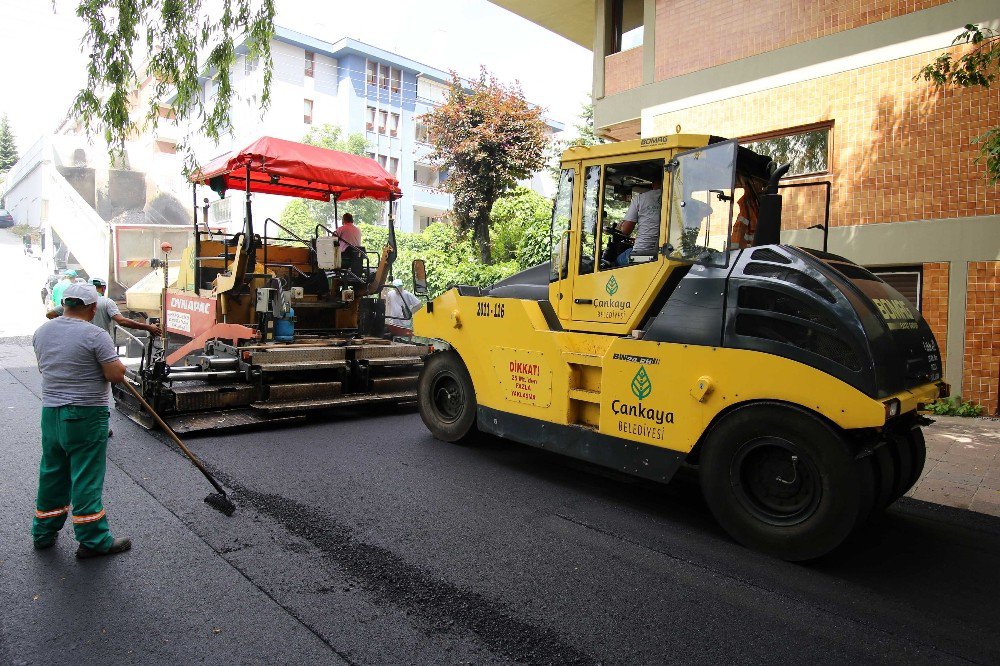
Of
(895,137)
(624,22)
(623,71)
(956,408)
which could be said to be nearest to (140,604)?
(956,408)

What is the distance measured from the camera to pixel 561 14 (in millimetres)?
14031

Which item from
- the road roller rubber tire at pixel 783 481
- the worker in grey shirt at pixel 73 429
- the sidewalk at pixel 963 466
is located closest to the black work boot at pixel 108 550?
the worker in grey shirt at pixel 73 429

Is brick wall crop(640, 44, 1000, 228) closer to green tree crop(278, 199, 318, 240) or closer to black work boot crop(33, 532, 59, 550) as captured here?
black work boot crop(33, 532, 59, 550)

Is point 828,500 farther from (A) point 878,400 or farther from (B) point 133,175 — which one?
(B) point 133,175

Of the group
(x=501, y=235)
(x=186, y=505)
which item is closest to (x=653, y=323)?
(x=186, y=505)

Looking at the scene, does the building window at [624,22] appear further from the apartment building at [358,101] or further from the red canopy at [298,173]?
the apartment building at [358,101]

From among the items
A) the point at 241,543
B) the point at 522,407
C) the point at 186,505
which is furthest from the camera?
the point at 522,407

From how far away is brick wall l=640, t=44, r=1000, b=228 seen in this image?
27.5 feet

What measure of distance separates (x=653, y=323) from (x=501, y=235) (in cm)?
1237

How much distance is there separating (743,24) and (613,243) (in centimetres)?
761

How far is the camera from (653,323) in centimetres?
465

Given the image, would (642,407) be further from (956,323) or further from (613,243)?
(956,323)

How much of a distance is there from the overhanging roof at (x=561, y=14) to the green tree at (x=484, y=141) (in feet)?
6.57

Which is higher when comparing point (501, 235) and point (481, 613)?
point (501, 235)
